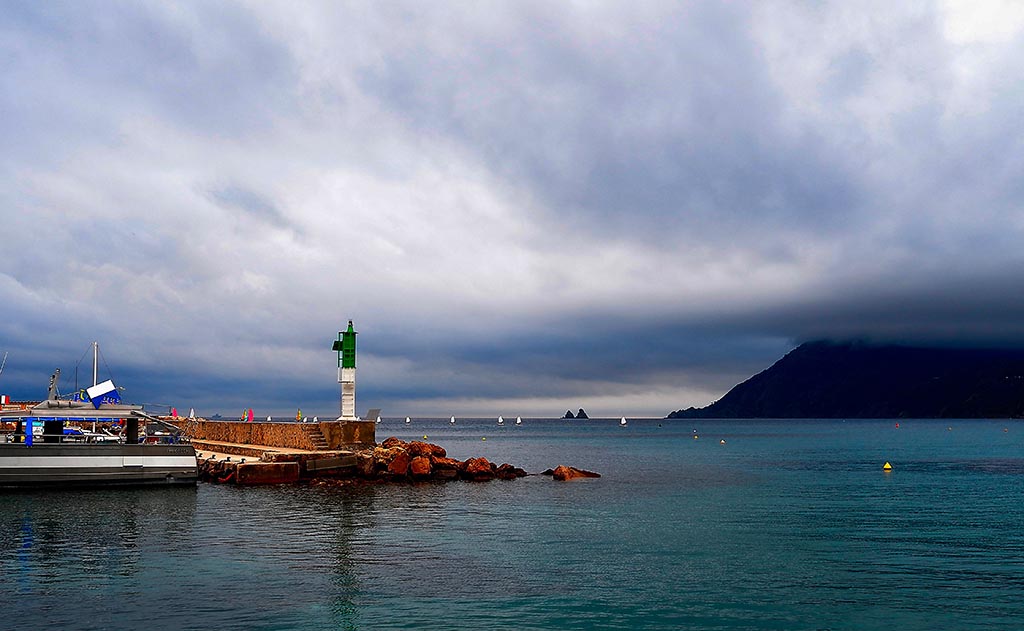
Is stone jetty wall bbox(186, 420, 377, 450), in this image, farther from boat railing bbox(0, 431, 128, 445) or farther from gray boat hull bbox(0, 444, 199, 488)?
boat railing bbox(0, 431, 128, 445)

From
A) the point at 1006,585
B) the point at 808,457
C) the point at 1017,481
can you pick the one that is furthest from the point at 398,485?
the point at 808,457

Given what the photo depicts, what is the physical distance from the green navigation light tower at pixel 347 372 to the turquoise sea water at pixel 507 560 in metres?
12.7

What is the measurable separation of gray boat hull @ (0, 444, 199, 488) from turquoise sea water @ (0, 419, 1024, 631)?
1.27 meters

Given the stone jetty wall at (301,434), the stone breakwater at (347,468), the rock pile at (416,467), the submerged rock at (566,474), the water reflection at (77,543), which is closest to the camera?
the water reflection at (77,543)

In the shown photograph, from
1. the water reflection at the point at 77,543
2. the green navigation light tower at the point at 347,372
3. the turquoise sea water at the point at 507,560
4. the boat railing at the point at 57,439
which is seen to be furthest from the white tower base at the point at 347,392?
the water reflection at the point at 77,543

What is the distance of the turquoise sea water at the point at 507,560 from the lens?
55.5 ft

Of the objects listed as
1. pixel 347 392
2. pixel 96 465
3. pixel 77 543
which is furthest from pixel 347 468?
pixel 77 543

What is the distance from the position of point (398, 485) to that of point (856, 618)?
3265 cm

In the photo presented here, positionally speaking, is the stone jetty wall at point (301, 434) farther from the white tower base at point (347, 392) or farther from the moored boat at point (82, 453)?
the moored boat at point (82, 453)

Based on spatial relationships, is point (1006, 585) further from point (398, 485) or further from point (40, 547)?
point (398, 485)

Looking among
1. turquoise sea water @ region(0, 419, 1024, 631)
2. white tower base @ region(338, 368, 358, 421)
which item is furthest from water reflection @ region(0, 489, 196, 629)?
white tower base @ region(338, 368, 358, 421)

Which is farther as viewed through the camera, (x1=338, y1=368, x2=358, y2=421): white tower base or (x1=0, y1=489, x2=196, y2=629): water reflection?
(x1=338, y1=368, x2=358, y2=421): white tower base

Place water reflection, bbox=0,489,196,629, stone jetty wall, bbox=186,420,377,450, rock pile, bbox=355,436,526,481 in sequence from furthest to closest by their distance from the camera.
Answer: stone jetty wall, bbox=186,420,377,450, rock pile, bbox=355,436,526,481, water reflection, bbox=0,489,196,629

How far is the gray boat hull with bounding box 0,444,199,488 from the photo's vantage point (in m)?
38.8
